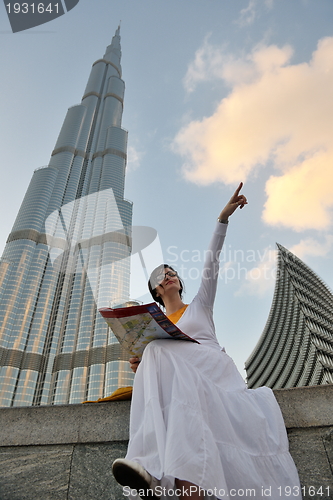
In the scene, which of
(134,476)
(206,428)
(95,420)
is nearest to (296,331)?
(95,420)

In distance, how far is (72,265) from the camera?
4611 inches

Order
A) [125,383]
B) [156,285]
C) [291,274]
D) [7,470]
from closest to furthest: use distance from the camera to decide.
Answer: [7,470], [156,285], [291,274], [125,383]

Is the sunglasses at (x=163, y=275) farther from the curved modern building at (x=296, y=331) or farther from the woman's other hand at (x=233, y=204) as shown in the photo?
the curved modern building at (x=296, y=331)

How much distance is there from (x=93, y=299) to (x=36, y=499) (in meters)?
111

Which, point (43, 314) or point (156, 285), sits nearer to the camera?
point (156, 285)

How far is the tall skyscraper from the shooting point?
10006 cm

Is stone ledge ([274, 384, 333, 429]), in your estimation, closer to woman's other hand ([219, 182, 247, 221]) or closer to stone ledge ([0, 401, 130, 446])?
stone ledge ([0, 401, 130, 446])

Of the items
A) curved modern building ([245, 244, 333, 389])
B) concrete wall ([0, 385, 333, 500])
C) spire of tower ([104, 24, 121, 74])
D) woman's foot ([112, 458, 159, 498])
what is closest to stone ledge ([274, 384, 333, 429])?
concrete wall ([0, 385, 333, 500])

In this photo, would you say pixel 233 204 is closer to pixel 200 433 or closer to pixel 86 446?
pixel 200 433

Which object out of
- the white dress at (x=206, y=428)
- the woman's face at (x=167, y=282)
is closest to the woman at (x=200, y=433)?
the white dress at (x=206, y=428)

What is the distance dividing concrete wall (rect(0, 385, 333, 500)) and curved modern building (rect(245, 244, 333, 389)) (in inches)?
2349

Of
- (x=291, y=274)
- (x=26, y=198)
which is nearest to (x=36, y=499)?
(x=291, y=274)

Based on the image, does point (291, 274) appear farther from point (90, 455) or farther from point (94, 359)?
point (90, 455)

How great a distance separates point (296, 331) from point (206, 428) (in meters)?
70.4
